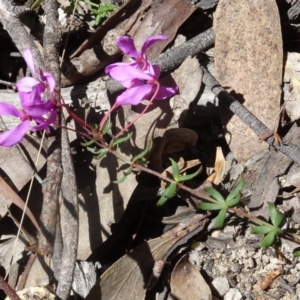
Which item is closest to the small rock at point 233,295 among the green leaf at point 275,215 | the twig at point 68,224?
the green leaf at point 275,215

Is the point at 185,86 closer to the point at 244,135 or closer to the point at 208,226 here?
the point at 244,135

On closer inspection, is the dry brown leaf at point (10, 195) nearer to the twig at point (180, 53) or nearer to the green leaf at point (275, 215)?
the twig at point (180, 53)

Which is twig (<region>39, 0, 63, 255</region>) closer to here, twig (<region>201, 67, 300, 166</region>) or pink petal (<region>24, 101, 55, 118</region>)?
pink petal (<region>24, 101, 55, 118</region>)

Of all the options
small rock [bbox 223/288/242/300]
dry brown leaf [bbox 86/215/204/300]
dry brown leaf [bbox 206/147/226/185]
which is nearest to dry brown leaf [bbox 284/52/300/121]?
dry brown leaf [bbox 206/147/226/185]

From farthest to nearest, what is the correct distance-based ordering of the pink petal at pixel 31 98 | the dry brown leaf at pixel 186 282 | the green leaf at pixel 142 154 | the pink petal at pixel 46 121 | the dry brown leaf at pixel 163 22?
the dry brown leaf at pixel 163 22, the dry brown leaf at pixel 186 282, the green leaf at pixel 142 154, the pink petal at pixel 46 121, the pink petal at pixel 31 98

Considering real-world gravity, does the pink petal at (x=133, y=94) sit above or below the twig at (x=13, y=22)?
below

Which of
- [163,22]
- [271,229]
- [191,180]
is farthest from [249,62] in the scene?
[271,229]
